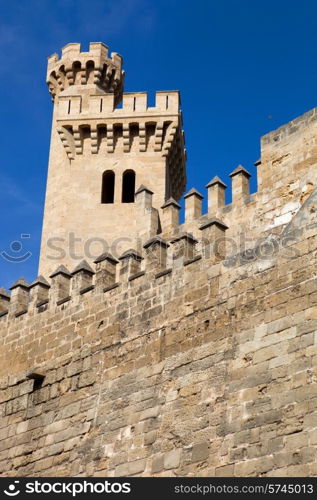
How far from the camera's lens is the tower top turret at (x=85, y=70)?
966 inches

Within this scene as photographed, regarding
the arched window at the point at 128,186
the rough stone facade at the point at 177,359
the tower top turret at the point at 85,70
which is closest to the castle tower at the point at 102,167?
the arched window at the point at 128,186

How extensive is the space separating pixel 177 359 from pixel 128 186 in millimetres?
10946

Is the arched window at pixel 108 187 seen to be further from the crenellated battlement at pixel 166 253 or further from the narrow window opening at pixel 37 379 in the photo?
the narrow window opening at pixel 37 379

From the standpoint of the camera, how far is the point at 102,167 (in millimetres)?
22625

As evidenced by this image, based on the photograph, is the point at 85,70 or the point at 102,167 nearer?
the point at 102,167

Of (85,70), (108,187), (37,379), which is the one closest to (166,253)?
(37,379)

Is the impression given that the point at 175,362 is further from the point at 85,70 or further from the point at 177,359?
the point at 85,70

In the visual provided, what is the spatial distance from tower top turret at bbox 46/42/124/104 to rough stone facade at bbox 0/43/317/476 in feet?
32.1

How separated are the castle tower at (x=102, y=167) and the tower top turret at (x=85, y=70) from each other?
14.0 inches

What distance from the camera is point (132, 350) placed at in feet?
42.0

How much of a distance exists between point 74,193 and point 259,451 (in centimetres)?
1269

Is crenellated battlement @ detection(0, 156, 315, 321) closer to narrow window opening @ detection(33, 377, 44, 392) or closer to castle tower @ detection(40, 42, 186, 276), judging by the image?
narrow window opening @ detection(33, 377, 44, 392)

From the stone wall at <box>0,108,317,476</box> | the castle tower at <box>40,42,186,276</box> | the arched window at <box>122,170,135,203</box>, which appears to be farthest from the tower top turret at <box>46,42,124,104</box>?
the stone wall at <box>0,108,317,476</box>
